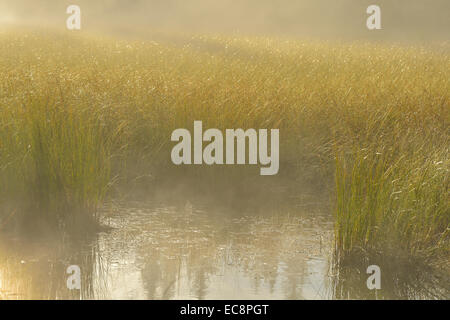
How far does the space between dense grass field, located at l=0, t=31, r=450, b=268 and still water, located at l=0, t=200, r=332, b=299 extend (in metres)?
0.29

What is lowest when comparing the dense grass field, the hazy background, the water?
the water

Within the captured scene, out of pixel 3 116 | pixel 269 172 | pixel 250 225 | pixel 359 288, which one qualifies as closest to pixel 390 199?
pixel 359 288

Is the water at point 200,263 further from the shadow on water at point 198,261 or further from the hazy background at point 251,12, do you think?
the hazy background at point 251,12

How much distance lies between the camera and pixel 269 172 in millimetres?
5527

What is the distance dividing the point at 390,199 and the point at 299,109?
2.37 metres

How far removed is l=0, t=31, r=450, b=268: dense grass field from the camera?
3869mm

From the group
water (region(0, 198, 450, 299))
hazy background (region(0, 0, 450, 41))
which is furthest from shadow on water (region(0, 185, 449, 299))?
hazy background (region(0, 0, 450, 41))

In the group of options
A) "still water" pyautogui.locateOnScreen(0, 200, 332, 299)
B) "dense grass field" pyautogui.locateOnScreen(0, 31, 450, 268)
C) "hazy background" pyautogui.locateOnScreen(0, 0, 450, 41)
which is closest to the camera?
"still water" pyautogui.locateOnScreen(0, 200, 332, 299)

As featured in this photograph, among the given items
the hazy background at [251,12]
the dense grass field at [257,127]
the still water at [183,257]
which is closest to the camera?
the still water at [183,257]

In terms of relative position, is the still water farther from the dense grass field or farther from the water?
the dense grass field

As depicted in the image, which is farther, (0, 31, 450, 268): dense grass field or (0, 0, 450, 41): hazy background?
(0, 0, 450, 41): hazy background

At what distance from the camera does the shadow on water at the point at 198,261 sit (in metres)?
3.41

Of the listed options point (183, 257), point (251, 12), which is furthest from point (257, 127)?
point (251, 12)

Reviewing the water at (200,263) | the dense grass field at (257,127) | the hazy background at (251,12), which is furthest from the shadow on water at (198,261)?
the hazy background at (251,12)
